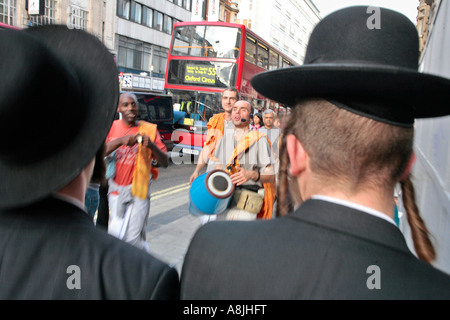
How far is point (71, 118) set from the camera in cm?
105

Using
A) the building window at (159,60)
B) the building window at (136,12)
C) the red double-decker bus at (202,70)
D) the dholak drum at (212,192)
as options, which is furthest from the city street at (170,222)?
the building window at (159,60)

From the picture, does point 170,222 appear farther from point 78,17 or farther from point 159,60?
point 159,60

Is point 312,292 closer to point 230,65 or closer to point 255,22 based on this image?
point 230,65

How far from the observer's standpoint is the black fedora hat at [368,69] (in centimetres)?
92

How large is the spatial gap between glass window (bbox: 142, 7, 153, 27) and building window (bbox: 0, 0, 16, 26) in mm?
14088

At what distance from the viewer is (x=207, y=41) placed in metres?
12.1

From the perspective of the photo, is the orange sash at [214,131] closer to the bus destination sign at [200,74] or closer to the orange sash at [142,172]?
the orange sash at [142,172]

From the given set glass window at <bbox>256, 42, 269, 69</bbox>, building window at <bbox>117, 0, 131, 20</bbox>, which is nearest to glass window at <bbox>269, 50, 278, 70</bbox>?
glass window at <bbox>256, 42, 269, 69</bbox>

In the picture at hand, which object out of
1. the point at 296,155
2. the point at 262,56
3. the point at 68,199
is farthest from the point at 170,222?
the point at 262,56

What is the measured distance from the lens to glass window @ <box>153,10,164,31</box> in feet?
111

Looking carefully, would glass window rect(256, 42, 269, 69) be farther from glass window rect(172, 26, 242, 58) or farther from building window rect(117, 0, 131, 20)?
building window rect(117, 0, 131, 20)

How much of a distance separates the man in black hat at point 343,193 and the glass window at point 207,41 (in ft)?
36.2

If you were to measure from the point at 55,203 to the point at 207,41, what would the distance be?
1164 cm
